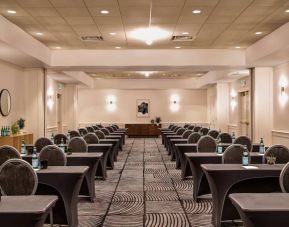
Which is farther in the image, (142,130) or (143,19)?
(142,130)

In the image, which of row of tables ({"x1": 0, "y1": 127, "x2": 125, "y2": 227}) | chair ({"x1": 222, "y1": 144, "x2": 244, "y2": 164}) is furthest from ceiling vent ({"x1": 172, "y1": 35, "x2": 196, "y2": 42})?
chair ({"x1": 222, "y1": 144, "x2": 244, "y2": 164})

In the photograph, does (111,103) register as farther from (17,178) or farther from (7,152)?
(17,178)

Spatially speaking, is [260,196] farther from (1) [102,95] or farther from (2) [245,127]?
(1) [102,95]

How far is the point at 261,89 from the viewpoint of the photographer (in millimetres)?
12914

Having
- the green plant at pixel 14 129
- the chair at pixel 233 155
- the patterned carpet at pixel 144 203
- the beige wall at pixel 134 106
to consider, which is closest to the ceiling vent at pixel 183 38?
the patterned carpet at pixel 144 203

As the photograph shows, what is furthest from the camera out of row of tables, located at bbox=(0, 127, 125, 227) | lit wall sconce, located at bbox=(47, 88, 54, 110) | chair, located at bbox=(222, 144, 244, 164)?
lit wall sconce, located at bbox=(47, 88, 54, 110)

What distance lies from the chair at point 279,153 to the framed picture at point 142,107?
17956 mm

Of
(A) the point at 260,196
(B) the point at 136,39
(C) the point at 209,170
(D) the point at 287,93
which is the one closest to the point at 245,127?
(D) the point at 287,93

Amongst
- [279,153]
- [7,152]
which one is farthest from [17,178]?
[279,153]

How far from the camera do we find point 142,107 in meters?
23.5

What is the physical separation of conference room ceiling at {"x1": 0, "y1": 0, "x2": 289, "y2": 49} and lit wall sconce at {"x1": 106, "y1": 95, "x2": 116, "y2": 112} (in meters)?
11.9

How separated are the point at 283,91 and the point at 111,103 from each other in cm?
1318

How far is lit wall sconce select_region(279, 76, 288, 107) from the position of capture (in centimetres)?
1152

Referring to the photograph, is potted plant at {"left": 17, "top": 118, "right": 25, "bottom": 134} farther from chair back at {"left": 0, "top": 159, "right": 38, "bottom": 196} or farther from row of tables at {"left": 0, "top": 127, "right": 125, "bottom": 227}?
chair back at {"left": 0, "top": 159, "right": 38, "bottom": 196}
